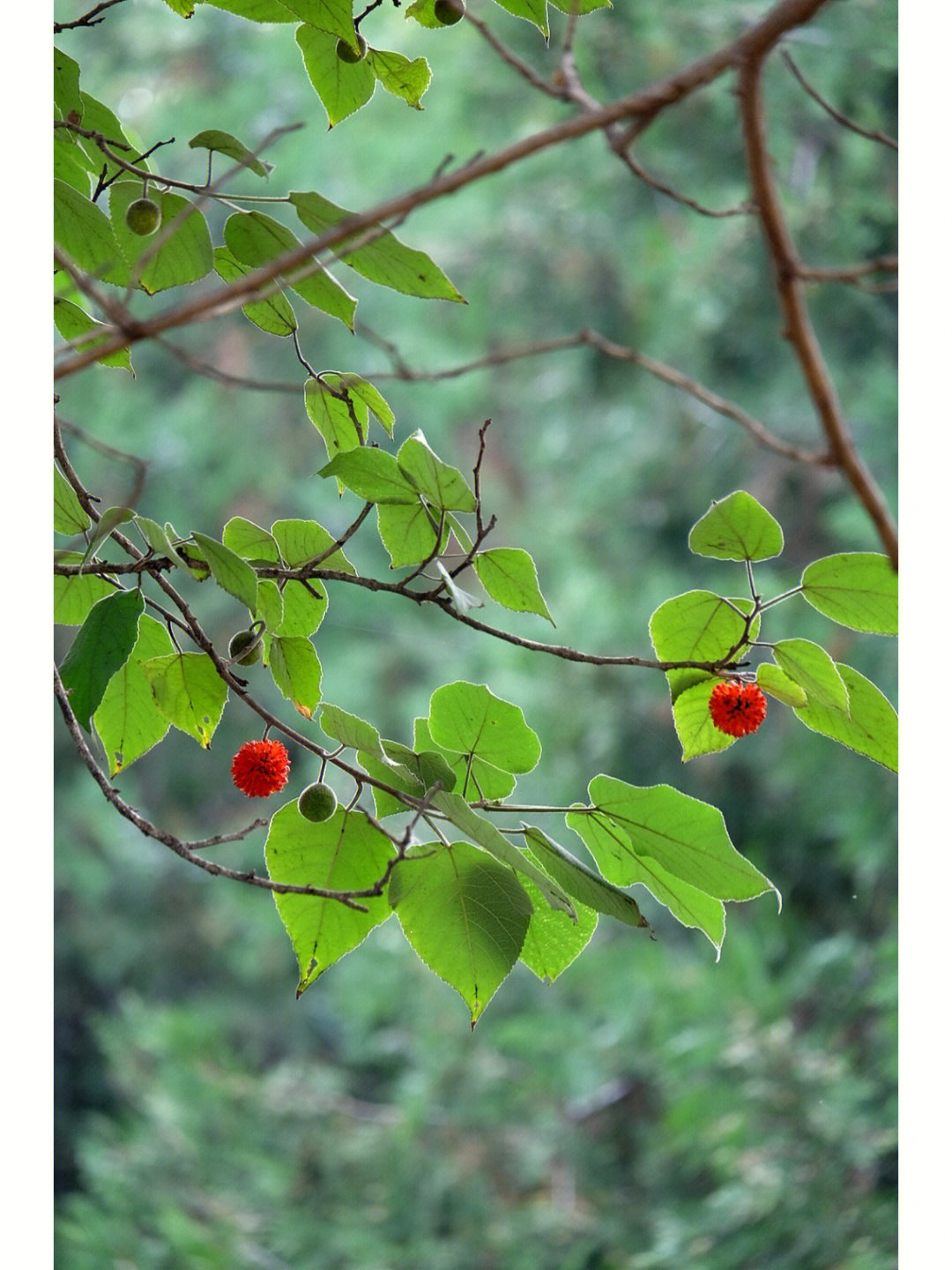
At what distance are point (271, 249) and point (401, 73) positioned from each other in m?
0.09

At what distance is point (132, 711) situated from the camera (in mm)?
391

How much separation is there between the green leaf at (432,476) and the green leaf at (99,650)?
0.26 feet

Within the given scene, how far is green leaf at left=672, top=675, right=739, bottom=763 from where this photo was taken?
35 cm

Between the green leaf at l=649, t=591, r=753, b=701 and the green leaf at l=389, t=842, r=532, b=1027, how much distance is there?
8 cm

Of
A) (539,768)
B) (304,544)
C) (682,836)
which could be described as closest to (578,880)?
(682,836)

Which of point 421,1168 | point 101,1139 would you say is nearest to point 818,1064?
point 421,1168

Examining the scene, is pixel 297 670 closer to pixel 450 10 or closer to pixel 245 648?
pixel 245 648

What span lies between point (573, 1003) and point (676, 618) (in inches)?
83.0

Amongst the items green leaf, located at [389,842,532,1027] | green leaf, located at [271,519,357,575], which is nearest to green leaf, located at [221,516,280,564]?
green leaf, located at [271,519,357,575]

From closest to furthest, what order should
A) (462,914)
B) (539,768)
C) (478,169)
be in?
1. (478,169)
2. (462,914)
3. (539,768)

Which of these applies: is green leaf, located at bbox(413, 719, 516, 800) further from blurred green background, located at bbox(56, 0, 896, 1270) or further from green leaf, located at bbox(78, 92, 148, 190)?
blurred green background, located at bbox(56, 0, 896, 1270)

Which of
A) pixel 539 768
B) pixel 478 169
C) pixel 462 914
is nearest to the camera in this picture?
pixel 478 169

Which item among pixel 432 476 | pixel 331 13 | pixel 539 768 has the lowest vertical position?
pixel 432 476

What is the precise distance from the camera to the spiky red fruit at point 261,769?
1.26 feet
